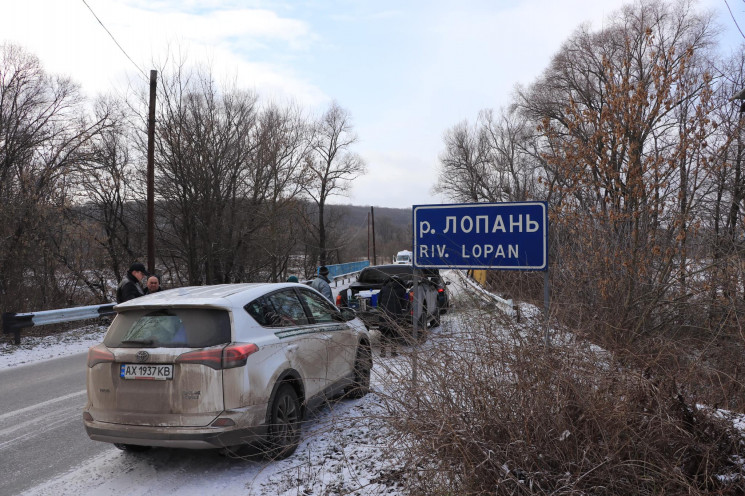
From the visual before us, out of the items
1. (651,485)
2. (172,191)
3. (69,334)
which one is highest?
(172,191)

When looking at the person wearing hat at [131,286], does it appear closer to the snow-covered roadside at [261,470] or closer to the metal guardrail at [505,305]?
the snow-covered roadside at [261,470]

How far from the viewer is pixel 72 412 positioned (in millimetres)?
6539

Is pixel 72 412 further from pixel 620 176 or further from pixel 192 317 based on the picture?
pixel 620 176

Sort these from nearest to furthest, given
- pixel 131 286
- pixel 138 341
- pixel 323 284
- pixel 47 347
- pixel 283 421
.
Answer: pixel 138 341 → pixel 283 421 → pixel 131 286 → pixel 323 284 → pixel 47 347

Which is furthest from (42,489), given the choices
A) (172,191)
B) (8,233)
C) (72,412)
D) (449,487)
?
Result: (172,191)

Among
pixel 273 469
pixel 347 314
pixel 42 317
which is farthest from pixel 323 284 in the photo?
pixel 42 317

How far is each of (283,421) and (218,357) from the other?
3.18 feet

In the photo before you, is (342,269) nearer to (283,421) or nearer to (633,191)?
(633,191)

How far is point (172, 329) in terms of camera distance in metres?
4.42

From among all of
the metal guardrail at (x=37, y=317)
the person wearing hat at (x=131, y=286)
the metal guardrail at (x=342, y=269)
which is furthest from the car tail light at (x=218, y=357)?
the metal guardrail at (x=342, y=269)

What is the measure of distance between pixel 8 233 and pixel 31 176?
248 cm

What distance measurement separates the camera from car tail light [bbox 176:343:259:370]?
163 inches

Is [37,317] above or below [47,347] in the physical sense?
above

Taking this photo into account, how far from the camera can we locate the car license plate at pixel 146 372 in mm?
4199
